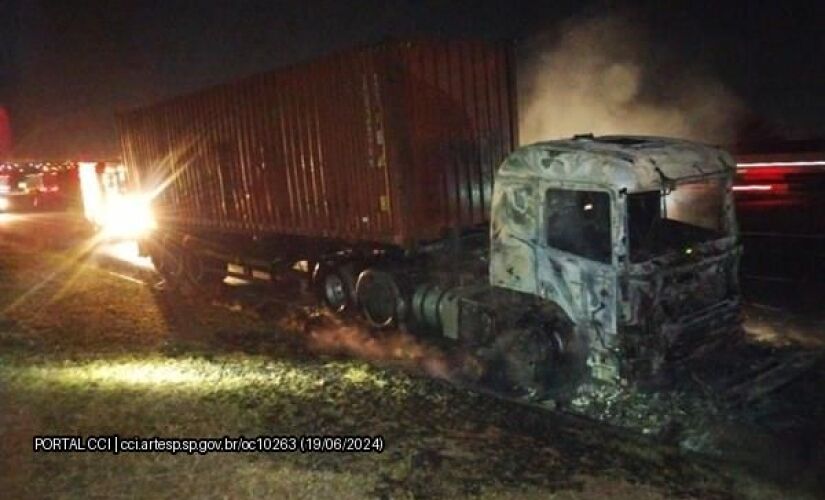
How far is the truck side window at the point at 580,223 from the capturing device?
562 cm

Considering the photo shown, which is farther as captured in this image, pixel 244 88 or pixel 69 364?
pixel 244 88

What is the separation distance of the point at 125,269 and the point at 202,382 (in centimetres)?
796

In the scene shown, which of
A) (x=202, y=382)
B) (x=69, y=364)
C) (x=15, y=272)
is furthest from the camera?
(x=15, y=272)

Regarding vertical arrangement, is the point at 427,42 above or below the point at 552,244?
above

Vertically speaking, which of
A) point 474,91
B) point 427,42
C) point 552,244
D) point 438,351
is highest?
point 427,42

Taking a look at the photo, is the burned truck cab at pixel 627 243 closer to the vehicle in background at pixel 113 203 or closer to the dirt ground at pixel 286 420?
the dirt ground at pixel 286 420

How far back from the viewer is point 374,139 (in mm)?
7477

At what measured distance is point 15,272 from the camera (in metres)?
12.9

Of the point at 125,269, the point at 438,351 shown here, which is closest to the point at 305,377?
the point at 438,351

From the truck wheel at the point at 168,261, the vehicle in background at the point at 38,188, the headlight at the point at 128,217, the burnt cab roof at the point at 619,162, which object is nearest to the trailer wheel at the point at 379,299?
the burnt cab roof at the point at 619,162

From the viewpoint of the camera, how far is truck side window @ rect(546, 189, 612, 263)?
562cm

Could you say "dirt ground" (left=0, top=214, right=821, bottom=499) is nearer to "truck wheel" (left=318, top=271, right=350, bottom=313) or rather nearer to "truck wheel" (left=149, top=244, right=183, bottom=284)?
"truck wheel" (left=318, top=271, right=350, bottom=313)

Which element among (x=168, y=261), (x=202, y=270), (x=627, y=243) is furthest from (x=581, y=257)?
(x=168, y=261)

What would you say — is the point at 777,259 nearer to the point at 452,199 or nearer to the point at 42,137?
the point at 452,199
